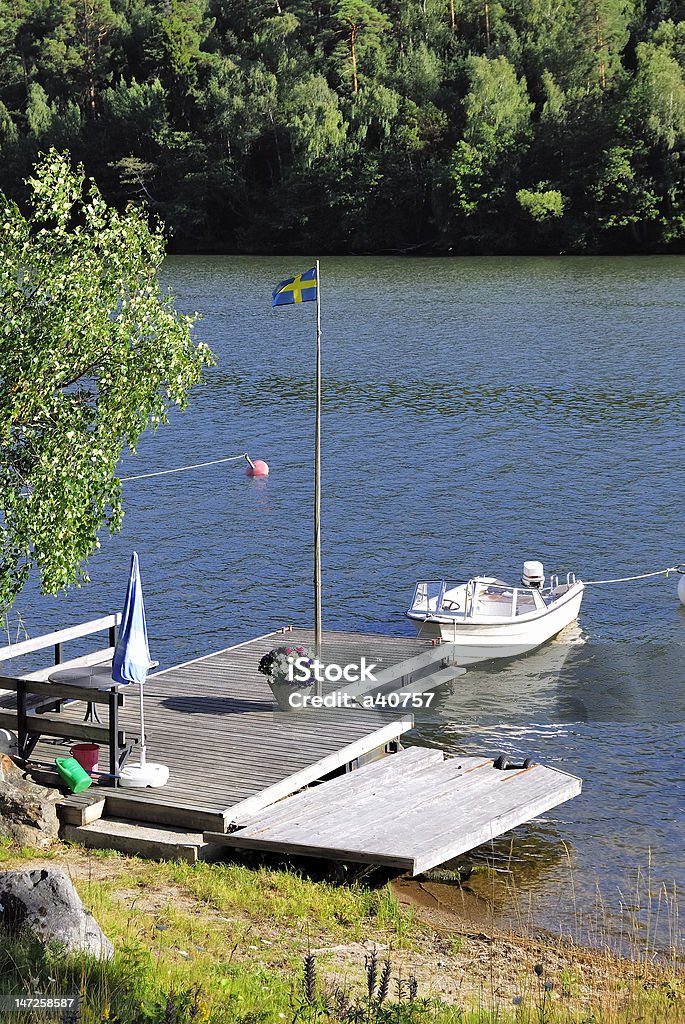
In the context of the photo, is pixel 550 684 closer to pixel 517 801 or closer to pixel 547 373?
pixel 517 801

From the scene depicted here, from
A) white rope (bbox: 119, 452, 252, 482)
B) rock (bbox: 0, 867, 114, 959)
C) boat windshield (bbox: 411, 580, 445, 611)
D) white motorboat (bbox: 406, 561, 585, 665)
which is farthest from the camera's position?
white rope (bbox: 119, 452, 252, 482)

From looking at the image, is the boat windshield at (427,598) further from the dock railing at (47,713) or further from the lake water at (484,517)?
the dock railing at (47,713)

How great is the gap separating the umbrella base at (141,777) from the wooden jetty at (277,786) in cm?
12

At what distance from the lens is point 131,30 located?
141625 millimetres

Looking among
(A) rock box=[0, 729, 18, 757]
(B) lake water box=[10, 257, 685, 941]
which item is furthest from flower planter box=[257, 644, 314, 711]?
(B) lake water box=[10, 257, 685, 941]

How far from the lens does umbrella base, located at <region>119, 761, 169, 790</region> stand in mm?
15586

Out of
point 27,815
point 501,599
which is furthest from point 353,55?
point 27,815

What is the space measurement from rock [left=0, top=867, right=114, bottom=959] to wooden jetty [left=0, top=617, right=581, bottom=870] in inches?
167

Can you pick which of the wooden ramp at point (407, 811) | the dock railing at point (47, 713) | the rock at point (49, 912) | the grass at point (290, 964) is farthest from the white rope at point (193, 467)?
the rock at point (49, 912)

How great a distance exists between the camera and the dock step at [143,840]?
1451 cm

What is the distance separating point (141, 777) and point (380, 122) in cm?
10509

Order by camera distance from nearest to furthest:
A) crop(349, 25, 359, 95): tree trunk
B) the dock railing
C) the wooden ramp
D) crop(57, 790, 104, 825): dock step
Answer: the wooden ramp < crop(57, 790, 104, 825): dock step < the dock railing < crop(349, 25, 359, 95): tree trunk

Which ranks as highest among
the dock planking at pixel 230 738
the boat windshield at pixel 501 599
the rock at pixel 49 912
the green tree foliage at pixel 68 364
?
the green tree foliage at pixel 68 364

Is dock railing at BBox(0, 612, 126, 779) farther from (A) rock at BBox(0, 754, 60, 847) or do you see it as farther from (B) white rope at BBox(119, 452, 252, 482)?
(B) white rope at BBox(119, 452, 252, 482)
